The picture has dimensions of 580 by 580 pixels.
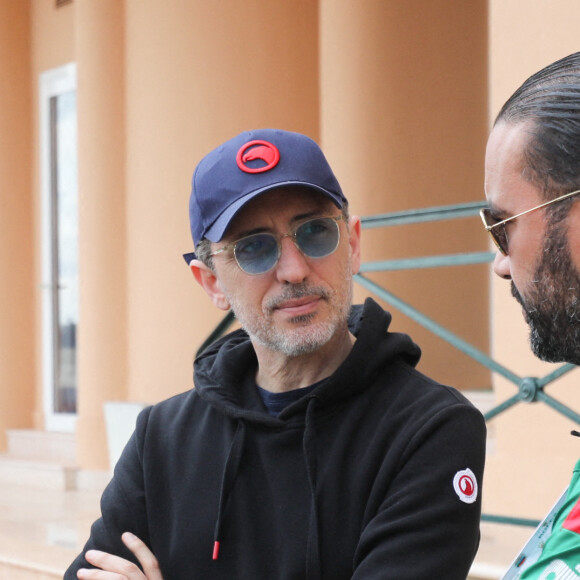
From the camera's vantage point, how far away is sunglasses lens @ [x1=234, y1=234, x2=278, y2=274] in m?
1.83

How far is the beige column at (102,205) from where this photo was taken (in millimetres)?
7074

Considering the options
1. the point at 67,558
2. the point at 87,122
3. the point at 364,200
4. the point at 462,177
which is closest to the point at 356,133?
the point at 364,200

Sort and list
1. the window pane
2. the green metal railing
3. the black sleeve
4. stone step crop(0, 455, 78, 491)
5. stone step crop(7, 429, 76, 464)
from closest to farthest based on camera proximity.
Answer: the black sleeve < the green metal railing < stone step crop(0, 455, 78, 491) < stone step crop(7, 429, 76, 464) < the window pane

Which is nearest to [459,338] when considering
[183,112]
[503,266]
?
[503,266]

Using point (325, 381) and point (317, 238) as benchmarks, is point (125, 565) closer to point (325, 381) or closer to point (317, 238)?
point (325, 381)

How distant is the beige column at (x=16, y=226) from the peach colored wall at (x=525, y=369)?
565cm

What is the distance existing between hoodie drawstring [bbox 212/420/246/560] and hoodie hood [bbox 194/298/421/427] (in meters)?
0.04

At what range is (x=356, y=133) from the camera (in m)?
5.70

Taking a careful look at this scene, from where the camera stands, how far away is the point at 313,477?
1721 mm

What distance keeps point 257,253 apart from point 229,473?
1.38 ft

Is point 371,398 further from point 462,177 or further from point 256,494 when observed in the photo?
point 462,177

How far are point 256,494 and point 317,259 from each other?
454 millimetres

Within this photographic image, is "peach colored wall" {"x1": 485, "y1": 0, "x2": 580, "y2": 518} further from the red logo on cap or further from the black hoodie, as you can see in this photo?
the red logo on cap

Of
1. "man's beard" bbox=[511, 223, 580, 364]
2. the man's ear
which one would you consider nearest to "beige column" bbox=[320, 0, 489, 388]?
the man's ear
